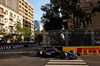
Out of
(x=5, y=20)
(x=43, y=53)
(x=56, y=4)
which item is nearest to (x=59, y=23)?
(x=56, y=4)

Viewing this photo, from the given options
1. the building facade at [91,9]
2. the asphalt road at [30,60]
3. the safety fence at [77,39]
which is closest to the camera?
the asphalt road at [30,60]

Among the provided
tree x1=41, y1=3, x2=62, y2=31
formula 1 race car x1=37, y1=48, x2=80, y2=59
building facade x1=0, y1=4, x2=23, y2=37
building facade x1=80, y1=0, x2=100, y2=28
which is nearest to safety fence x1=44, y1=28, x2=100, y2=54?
formula 1 race car x1=37, y1=48, x2=80, y2=59

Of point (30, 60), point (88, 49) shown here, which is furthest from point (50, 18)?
point (30, 60)

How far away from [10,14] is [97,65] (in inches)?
1717

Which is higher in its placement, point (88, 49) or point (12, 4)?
point (12, 4)

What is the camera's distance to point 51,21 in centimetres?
3148

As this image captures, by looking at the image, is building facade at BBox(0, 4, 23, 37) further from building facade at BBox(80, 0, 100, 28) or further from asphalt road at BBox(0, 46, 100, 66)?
asphalt road at BBox(0, 46, 100, 66)

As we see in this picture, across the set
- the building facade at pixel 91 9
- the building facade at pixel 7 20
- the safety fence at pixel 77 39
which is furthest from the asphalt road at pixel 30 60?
the building facade at pixel 7 20

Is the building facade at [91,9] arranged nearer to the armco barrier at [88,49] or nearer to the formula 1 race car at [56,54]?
the armco barrier at [88,49]

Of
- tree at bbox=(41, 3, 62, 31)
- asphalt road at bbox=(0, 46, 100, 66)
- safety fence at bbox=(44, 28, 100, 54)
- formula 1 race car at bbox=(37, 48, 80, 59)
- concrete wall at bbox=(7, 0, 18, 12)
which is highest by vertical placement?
concrete wall at bbox=(7, 0, 18, 12)

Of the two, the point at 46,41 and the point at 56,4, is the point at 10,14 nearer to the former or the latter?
the point at 56,4

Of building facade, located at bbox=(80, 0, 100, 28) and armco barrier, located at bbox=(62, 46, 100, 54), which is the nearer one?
armco barrier, located at bbox=(62, 46, 100, 54)

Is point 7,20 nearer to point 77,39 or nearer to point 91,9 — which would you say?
point 91,9

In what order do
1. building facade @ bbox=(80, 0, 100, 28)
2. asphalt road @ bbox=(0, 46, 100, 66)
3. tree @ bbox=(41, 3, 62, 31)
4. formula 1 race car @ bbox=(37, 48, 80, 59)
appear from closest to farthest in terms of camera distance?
asphalt road @ bbox=(0, 46, 100, 66) < formula 1 race car @ bbox=(37, 48, 80, 59) < building facade @ bbox=(80, 0, 100, 28) < tree @ bbox=(41, 3, 62, 31)
